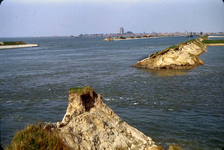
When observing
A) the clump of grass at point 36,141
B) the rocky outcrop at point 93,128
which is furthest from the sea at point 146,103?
the clump of grass at point 36,141

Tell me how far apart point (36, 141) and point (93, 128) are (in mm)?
2661

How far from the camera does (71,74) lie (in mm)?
37062

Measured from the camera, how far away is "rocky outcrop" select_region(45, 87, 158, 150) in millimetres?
9970

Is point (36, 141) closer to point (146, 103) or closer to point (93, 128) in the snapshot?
point (93, 128)

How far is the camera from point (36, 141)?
28.5 feet

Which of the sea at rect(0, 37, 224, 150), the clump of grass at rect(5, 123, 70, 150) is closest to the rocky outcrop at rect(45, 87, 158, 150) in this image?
the clump of grass at rect(5, 123, 70, 150)

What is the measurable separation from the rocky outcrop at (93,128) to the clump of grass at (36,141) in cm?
49

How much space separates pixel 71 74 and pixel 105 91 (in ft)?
41.8

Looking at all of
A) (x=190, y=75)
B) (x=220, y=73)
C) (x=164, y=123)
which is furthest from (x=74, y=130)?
(x=220, y=73)

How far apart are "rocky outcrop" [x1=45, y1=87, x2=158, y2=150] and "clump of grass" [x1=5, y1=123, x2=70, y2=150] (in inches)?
19.4

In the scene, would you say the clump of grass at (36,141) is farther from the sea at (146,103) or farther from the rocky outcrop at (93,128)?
the sea at (146,103)

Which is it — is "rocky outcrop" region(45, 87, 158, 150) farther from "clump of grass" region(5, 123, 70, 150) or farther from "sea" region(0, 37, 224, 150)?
"sea" region(0, 37, 224, 150)

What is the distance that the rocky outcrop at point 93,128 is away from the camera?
32.7ft

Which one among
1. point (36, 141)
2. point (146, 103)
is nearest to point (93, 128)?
point (36, 141)
